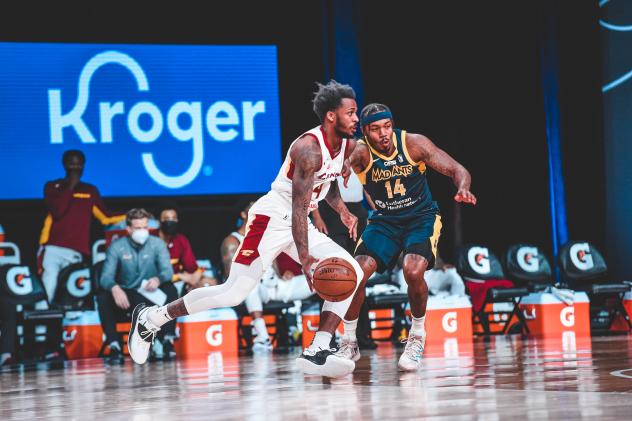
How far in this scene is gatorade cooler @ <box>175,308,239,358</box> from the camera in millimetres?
8758

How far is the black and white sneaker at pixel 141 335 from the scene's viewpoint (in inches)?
220

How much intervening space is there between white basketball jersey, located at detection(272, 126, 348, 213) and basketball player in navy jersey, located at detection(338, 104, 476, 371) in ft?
1.24

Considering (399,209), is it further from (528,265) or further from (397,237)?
(528,265)

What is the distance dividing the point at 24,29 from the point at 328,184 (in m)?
6.47

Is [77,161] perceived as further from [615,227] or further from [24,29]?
[615,227]

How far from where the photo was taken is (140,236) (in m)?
8.50

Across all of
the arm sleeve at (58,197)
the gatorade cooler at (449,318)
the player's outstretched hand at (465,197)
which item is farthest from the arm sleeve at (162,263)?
the player's outstretched hand at (465,197)

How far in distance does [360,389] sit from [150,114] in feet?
22.8

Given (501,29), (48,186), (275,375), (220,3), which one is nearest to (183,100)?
(220,3)

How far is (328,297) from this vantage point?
4.93 metres

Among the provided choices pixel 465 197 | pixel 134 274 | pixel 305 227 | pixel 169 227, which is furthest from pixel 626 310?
pixel 305 227

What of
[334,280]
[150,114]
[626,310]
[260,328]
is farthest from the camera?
[150,114]

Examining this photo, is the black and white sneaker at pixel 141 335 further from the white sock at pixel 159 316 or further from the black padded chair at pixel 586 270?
the black padded chair at pixel 586 270

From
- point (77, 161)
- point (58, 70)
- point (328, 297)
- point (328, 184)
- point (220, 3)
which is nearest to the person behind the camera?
point (328, 297)
